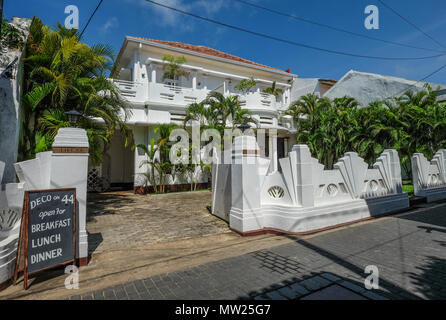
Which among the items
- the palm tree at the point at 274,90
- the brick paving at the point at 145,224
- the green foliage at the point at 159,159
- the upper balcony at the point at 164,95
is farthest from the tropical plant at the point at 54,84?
the palm tree at the point at 274,90

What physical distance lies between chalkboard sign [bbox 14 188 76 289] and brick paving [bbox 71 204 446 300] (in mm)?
956

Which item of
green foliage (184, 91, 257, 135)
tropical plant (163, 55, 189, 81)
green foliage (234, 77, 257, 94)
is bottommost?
green foliage (184, 91, 257, 135)

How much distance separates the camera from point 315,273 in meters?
3.43

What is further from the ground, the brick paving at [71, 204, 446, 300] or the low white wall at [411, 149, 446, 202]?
the low white wall at [411, 149, 446, 202]

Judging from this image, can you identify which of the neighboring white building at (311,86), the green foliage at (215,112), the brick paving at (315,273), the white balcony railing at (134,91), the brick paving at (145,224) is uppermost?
the neighboring white building at (311,86)

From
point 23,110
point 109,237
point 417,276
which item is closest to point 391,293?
point 417,276

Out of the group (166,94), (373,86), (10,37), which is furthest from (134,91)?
(373,86)

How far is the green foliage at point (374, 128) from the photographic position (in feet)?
40.9

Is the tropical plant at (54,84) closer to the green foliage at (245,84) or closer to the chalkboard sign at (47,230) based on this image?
the chalkboard sign at (47,230)

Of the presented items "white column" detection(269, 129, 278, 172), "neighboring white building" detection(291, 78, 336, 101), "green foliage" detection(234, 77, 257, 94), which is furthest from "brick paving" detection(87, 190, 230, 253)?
"neighboring white building" detection(291, 78, 336, 101)

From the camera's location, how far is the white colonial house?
42.4 ft

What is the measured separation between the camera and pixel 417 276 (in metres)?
3.27

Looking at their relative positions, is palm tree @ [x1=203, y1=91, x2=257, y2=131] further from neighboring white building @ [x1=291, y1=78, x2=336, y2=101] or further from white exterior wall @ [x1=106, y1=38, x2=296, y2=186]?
neighboring white building @ [x1=291, y1=78, x2=336, y2=101]

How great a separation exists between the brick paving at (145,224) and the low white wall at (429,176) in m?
8.37
